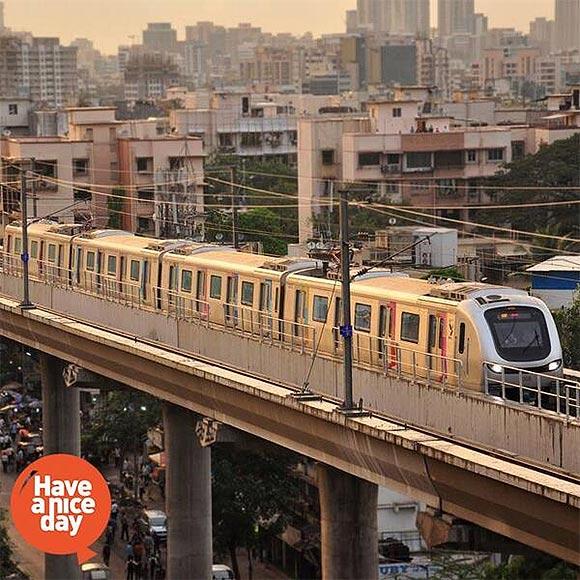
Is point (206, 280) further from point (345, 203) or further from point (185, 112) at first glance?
point (185, 112)

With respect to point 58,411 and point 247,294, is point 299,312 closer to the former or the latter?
point 247,294

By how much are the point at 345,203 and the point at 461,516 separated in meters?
3.83

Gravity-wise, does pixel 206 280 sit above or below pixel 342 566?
above

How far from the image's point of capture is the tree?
36031mm

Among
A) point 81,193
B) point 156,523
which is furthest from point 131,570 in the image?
point 81,193

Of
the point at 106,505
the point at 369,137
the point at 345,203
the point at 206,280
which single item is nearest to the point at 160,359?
the point at 206,280

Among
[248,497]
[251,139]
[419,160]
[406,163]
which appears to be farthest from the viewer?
[251,139]

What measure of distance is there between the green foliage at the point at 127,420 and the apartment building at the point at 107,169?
17413 millimetres

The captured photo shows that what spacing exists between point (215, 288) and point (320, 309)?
4.46 meters

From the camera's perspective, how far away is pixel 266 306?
27781 millimetres

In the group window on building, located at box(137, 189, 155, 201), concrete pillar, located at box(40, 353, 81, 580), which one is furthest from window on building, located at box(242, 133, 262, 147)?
concrete pillar, located at box(40, 353, 81, 580)

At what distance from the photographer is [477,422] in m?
19.2

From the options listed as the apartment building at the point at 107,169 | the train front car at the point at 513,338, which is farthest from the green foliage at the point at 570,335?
the apartment building at the point at 107,169

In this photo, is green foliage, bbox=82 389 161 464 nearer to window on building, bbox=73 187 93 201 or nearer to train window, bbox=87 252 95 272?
train window, bbox=87 252 95 272
